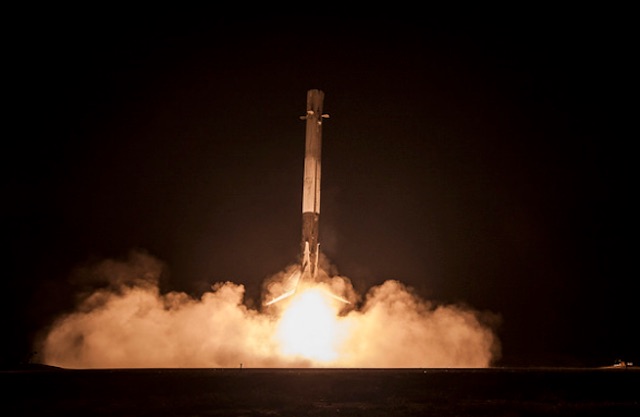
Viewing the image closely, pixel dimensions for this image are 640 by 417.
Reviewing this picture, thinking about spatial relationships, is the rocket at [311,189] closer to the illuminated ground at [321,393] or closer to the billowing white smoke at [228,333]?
the billowing white smoke at [228,333]

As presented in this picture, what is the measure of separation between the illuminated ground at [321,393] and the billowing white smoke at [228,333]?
9.09 m

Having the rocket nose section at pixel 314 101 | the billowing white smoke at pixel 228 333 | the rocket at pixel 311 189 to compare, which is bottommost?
the billowing white smoke at pixel 228 333

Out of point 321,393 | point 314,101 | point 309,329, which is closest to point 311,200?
point 314,101

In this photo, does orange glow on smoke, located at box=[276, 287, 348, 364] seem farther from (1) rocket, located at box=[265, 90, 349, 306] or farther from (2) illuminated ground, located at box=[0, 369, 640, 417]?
(2) illuminated ground, located at box=[0, 369, 640, 417]

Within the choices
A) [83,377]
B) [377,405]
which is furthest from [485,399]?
[83,377]

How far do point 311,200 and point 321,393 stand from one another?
46.8 feet

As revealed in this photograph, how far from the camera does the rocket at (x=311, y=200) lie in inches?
1110

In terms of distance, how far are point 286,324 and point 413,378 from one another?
11.4 metres

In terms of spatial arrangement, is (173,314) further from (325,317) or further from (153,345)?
(325,317)

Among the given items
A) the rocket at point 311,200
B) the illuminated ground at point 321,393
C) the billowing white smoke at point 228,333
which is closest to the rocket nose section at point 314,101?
the rocket at point 311,200

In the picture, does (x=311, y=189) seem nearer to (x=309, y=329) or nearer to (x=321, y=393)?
(x=309, y=329)

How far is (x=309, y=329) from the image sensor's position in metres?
28.2

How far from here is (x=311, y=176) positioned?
95.2ft

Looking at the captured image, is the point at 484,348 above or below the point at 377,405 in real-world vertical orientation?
above
